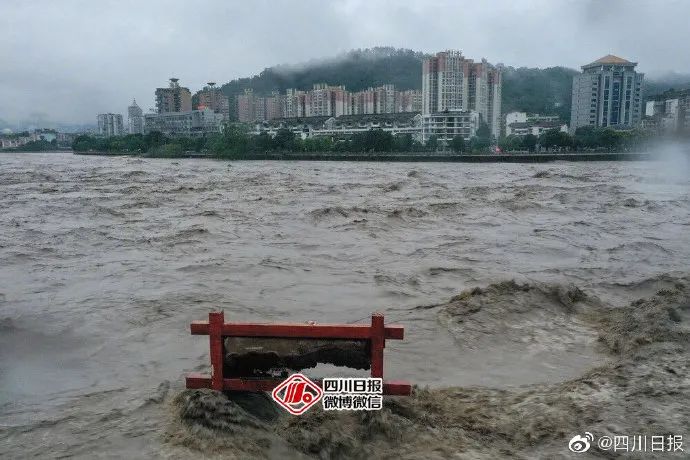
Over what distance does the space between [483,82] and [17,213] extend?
96.2 m

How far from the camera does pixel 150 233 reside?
524 inches

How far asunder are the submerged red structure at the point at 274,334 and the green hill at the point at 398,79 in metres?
118

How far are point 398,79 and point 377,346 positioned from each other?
479ft

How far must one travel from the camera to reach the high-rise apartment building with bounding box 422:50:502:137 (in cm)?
9931

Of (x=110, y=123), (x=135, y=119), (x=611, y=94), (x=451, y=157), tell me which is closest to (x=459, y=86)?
(x=611, y=94)

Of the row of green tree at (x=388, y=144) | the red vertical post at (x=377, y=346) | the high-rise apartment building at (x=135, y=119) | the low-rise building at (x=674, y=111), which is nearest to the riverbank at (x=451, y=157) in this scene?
the row of green tree at (x=388, y=144)

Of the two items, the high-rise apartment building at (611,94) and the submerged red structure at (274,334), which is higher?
the high-rise apartment building at (611,94)

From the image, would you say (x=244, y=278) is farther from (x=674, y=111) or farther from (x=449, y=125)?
(x=449, y=125)

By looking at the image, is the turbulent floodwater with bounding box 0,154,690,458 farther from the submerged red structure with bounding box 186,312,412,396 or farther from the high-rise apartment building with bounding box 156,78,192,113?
the high-rise apartment building with bounding box 156,78,192,113

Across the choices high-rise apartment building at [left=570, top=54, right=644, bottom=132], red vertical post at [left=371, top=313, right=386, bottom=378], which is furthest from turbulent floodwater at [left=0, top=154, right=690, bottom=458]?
high-rise apartment building at [left=570, top=54, right=644, bottom=132]

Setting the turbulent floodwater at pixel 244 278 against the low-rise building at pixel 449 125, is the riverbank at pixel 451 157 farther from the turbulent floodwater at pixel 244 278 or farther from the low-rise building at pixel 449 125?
the turbulent floodwater at pixel 244 278

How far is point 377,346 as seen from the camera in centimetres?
401

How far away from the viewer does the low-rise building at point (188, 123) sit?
339ft

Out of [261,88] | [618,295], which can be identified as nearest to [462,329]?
[618,295]
